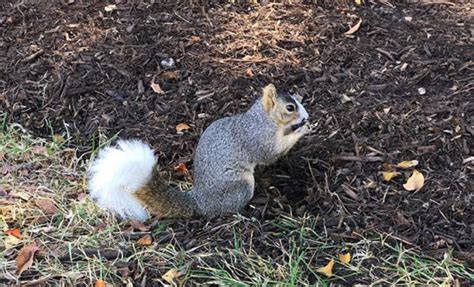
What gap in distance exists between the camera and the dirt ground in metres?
3.49

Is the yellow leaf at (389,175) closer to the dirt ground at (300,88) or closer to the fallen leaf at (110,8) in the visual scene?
the dirt ground at (300,88)

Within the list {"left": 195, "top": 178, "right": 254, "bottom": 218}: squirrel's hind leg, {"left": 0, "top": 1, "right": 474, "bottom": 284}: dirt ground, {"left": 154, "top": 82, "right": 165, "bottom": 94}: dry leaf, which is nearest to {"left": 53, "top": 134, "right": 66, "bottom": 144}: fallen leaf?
{"left": 0, "top": 1, "right": 474, "bottom": 284}: dirt ground

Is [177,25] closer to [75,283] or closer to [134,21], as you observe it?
[134,21]

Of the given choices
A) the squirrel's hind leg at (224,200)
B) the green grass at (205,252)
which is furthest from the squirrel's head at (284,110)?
the green grass at (205,252)

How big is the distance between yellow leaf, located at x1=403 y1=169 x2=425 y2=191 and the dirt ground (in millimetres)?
26

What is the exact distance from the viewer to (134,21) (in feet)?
17.0

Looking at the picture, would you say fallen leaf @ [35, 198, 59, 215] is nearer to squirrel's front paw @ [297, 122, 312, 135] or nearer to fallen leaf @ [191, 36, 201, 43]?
squirrel's front paw @ [297, 122, 312, 135]

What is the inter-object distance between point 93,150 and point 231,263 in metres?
1.49

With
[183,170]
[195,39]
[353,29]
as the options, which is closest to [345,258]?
[183,170]

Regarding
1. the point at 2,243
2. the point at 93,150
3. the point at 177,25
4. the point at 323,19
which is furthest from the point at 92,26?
the point at 2,243

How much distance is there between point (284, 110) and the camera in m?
3.66

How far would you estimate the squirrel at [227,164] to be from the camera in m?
3.57

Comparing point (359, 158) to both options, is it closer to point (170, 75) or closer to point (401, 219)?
point (401, 219)

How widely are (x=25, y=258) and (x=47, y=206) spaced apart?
529 mm
